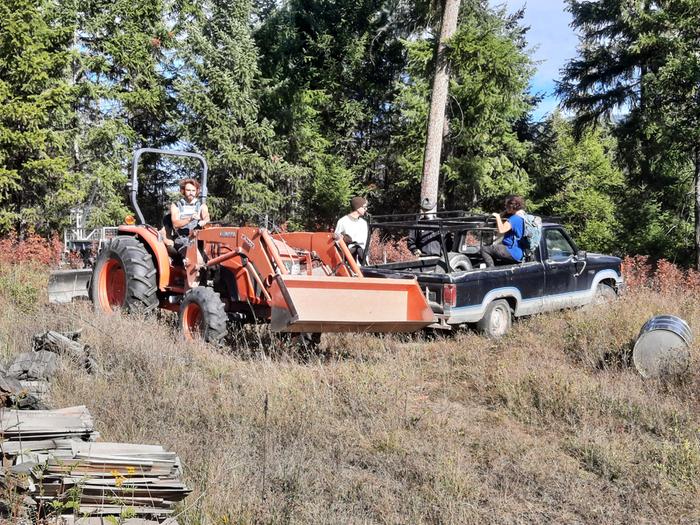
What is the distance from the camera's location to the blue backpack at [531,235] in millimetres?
→ 10406

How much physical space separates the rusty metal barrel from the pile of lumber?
4.92 metres

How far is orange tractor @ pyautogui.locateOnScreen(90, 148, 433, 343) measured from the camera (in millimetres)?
7488

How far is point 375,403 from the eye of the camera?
628cm

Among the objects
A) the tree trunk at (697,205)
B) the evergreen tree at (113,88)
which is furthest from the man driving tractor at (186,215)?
the tree trunk at (697,205)

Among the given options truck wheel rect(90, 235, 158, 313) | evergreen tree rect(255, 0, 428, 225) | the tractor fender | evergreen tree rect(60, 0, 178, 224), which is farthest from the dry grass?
evergreen tree rect(255, 0, 428, 225)

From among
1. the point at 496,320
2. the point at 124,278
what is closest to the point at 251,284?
the point at 124,278

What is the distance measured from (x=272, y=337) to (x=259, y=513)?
178 inches

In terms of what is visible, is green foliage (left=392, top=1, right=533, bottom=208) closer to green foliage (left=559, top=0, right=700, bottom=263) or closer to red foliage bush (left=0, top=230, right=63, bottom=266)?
green foliage (left=559, top=0, right=700, bottom=263)

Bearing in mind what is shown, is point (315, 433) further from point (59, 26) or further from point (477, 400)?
point (59, 26)

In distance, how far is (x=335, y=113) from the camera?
3164 cm

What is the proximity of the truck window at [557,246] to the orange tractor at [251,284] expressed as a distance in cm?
357

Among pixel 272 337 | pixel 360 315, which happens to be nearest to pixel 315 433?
pixel 360 315

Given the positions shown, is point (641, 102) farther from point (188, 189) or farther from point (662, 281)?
point (188, 189)

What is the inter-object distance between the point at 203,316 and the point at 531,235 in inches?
193
